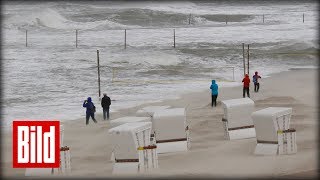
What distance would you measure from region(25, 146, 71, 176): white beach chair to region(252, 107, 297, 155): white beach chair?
16.0 feet

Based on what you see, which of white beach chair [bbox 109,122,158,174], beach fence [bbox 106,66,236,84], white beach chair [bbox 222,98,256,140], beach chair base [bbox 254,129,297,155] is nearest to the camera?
white beach chair [bbox 109,122,158,174]

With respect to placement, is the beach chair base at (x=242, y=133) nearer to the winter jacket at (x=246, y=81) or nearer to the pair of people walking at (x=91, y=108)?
the pair of people walking at (x=91, y=108)

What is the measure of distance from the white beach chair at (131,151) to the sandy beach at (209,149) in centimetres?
33

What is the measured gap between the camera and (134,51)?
51.1 metres

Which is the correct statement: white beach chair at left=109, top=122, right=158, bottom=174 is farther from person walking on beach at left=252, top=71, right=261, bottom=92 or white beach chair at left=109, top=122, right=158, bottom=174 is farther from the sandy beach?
person walking on beach at left=252, top=71, right=261, bottom=92

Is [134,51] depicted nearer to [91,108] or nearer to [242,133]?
[91,108]

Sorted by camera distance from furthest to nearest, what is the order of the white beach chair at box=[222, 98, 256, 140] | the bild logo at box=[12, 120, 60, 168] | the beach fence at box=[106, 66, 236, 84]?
the beach fence at box=[106, 66, 236, 84] < the white beach chair at box=[222, 98, 256, 140] < the bild logo at box=[12, 120, 60, 168]

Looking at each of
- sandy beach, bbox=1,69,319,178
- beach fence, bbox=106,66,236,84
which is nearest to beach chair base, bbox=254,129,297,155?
sandy beach, bbox=1,69,319,178

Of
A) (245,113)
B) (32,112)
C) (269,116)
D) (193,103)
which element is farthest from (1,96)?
Result: (269,116)

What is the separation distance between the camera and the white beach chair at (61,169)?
62.0 ft

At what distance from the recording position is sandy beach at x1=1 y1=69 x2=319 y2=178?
1800 cm

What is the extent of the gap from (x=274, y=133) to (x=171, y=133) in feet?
9.61

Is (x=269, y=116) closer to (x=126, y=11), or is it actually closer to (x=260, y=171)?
(x=260, y=171)

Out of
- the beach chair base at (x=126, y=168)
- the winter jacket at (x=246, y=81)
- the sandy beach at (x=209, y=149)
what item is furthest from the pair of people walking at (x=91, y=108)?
the beach chair base at (x=126, y=168)
